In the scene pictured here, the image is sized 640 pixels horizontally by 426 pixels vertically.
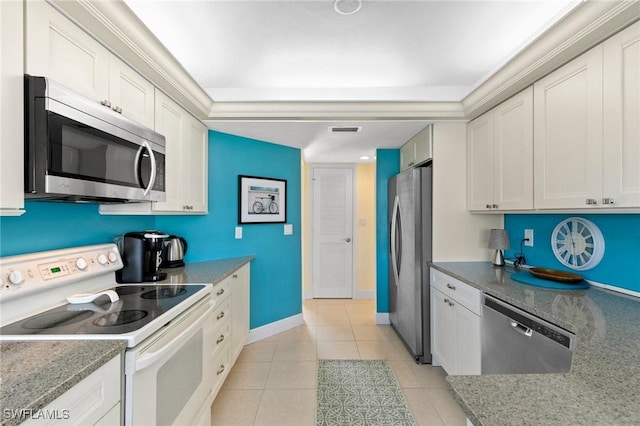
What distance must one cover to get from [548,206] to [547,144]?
1.26 ft

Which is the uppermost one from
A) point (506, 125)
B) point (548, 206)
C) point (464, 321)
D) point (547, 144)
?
point (506, 125)

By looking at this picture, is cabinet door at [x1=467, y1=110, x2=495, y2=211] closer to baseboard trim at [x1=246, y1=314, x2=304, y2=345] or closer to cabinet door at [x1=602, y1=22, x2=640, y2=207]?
cabinet door at [x1=602, y1=22, x2=640, y2=207]

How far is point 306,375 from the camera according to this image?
7.62 feet

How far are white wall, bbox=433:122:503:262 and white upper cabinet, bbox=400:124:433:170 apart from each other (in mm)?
58

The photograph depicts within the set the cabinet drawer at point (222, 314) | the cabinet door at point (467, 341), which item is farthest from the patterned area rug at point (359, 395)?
the cabinet drawer at point (222, 314)

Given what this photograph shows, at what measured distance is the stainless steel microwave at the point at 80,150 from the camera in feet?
3.30

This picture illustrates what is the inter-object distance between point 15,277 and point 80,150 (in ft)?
1.89

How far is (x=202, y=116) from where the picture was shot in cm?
243

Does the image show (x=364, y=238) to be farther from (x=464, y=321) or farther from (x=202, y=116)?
(x=202, y=116)

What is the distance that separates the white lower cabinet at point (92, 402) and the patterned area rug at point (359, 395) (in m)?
1.31

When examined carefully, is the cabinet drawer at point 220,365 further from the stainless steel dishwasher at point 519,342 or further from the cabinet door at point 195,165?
the stainless steel dishwasher at point 519,342

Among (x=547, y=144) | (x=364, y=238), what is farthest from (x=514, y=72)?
(x=364, y=238)

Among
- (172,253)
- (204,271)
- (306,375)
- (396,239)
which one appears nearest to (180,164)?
(172,253)

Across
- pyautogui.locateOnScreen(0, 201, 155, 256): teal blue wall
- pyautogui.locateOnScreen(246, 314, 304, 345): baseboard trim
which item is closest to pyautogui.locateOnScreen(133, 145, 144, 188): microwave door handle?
pyautogui.locateOnScreen(0, 201, 155, 256): teal blue wall
